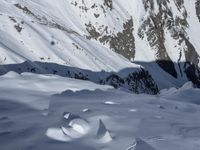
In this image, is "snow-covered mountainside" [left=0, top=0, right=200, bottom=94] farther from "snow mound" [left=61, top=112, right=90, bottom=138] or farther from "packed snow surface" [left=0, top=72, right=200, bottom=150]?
"snow mound" [left=61, top=112, right=90, bottom=138]

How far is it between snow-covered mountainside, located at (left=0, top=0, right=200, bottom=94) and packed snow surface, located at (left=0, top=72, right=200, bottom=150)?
21699mm

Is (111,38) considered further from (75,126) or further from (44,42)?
(75,126)

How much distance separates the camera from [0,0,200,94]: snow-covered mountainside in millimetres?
35344

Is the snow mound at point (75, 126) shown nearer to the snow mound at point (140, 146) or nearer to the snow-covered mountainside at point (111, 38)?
the snow mound at point (140, 146)

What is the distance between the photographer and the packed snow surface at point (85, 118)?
4.48 m

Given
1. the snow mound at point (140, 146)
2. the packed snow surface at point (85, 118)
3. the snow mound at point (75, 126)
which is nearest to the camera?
the snow mound at point (140, 146)

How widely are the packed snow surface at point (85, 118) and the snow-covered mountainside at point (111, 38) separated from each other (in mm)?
21699

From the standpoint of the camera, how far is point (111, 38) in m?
55.6

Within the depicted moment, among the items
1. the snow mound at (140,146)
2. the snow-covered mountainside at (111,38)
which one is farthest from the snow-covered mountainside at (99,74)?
the snow-covered mountainside at (111,38)

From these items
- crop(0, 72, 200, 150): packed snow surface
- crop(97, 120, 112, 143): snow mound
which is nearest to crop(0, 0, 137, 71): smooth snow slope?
crop(0, 72, 200, 150): packed snow surface

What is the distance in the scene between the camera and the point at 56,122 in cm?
496

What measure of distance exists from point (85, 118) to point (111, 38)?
50.7m

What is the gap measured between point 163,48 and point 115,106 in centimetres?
6290

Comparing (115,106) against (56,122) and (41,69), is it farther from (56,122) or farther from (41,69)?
(41,69)
